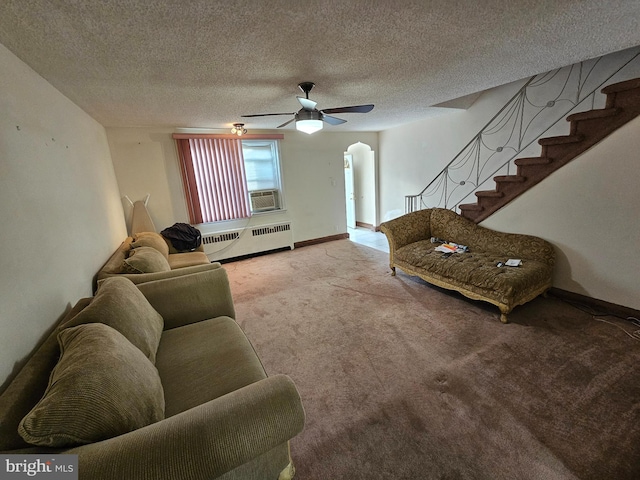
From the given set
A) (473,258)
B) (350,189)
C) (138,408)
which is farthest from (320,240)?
(138,408)

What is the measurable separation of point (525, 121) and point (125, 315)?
472cm

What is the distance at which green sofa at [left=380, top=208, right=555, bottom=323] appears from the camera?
2.55 meters

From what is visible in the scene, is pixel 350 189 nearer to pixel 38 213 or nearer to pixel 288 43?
pixel 288 43

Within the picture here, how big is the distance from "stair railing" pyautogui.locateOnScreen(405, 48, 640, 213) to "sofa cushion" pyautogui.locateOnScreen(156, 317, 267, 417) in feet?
13.5

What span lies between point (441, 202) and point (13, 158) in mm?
5190

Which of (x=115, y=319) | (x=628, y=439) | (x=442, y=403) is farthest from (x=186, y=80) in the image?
(x=628, y=439)

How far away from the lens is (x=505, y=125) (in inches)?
148

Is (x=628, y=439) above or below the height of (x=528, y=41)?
below

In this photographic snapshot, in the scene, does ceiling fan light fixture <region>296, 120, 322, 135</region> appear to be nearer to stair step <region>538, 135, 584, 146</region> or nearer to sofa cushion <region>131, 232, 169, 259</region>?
sofa cushion <region>131, 232, 169, 259</region>

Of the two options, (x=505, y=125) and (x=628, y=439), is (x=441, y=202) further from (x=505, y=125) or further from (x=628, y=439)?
(x=628, y=439)

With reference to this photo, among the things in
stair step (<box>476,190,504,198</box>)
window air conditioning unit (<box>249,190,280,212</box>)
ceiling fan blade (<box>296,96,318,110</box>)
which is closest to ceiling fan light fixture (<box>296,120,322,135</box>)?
ceiling fan blade (<box>296,96,318,110</box>)

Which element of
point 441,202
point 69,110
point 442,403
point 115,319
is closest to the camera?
point 115,319

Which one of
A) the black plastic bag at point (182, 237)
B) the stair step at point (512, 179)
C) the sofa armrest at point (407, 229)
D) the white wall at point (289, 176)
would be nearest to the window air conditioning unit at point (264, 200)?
the white wall at point (289, 176)

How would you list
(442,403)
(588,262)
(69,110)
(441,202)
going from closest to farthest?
(442,403)
(69,110)
(588,262)
(441,202)
